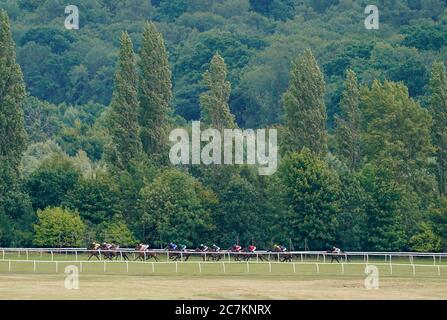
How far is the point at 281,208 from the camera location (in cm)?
6400

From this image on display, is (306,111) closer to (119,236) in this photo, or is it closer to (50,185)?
(119,236)

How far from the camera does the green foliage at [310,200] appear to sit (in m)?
62.5

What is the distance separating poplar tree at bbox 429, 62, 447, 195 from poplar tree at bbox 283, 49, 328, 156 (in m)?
4.89

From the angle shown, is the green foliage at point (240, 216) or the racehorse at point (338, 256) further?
the green foliage at point (240, 216)

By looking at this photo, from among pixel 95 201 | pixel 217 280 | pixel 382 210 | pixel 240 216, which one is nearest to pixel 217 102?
pixel 240 216

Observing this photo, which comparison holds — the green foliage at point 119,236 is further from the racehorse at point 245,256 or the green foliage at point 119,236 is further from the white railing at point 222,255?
the racehorse at point 245,256

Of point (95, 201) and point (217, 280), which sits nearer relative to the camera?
point (217, 280)

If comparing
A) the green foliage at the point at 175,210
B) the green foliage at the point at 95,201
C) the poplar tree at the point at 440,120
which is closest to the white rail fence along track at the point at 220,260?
the green foliage at the point at 175,210

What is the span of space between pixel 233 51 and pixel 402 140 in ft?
197

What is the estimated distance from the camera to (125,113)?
230 feet

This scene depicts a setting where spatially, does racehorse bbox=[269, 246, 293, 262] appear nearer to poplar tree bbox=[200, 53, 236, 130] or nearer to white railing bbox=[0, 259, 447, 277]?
white railing bbox=[0, 259, 447, 277]

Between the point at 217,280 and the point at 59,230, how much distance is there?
19.2m

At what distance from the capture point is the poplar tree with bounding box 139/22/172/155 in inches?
2763

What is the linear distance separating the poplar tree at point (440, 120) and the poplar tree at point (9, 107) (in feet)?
59.8
